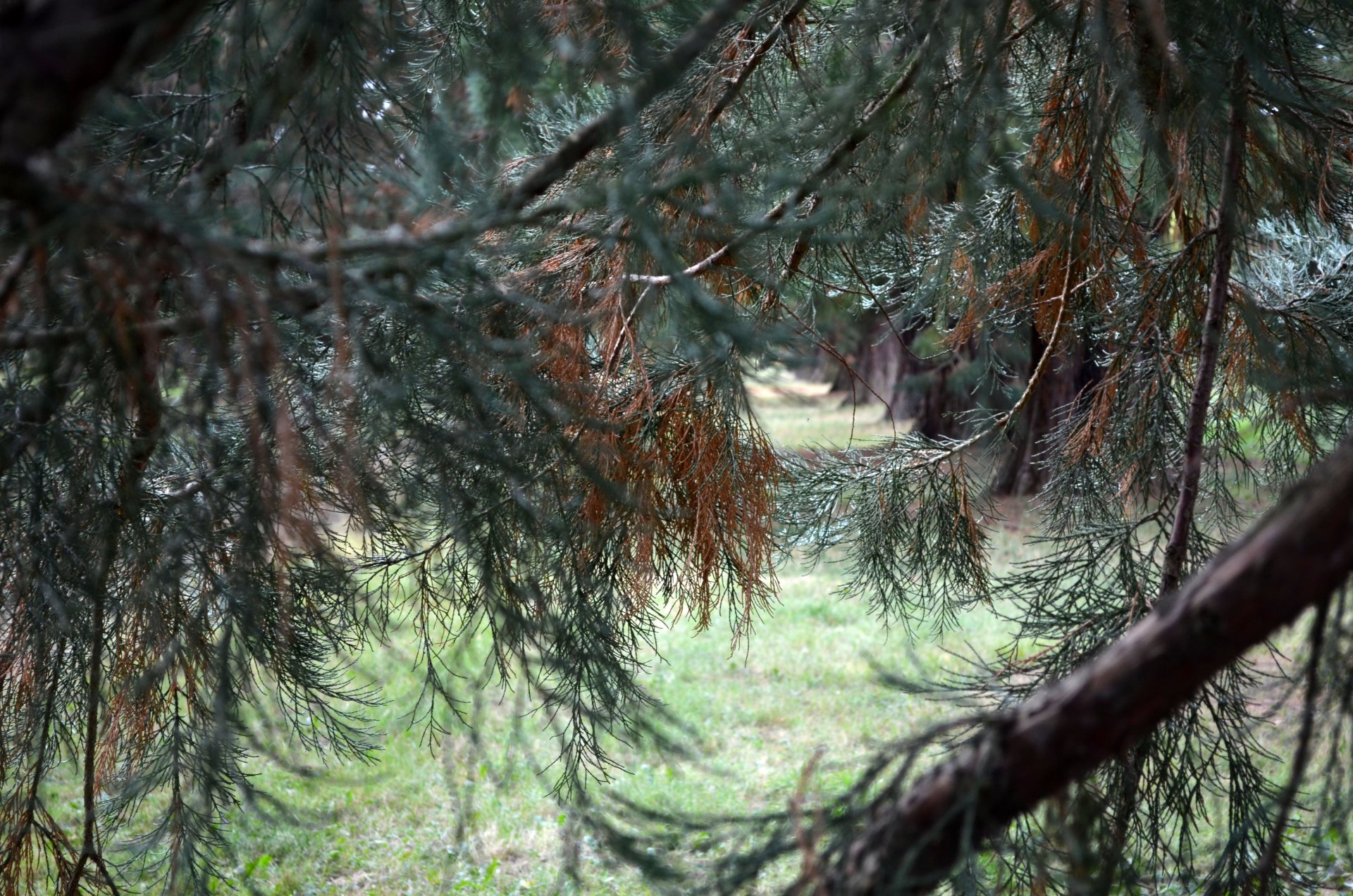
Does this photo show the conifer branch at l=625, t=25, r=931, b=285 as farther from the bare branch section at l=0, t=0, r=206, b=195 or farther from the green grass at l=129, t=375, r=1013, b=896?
the green grass at l=129, t=375, r=1013, b=896

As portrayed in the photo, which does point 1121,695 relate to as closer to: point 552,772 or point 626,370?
point 626,370

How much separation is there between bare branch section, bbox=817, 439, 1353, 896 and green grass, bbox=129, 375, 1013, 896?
2.15 metres

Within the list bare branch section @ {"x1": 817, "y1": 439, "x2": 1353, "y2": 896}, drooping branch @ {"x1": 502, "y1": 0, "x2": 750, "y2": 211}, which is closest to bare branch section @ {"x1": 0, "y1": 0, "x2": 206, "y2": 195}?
drooping branch @ {"x1": 502, "y1": 0, "x2": 750, "y2": 211}

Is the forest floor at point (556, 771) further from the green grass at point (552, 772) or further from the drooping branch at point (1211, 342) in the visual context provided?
the drooping branch at point (1211, 342)

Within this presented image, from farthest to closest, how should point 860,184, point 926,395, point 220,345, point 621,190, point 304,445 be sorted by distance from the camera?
point 926,395 < point 860,184 < point 304,445 < point 621,190 < point 220,345

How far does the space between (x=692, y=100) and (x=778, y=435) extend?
1124 centimetres

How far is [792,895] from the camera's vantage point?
1.03 m

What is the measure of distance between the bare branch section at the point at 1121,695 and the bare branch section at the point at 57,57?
3.08ft

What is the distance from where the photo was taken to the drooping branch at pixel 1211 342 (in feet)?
5.95

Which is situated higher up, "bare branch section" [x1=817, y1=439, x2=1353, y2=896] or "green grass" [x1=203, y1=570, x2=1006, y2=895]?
"green grass" [x1=203, y1=570, x2=1006, y2=895]

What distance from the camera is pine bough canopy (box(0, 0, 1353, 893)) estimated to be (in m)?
0.99

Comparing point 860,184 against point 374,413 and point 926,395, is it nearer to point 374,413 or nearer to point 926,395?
point 374,413

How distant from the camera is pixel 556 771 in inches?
212

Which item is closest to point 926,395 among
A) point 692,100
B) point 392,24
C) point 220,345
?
point 692,100
